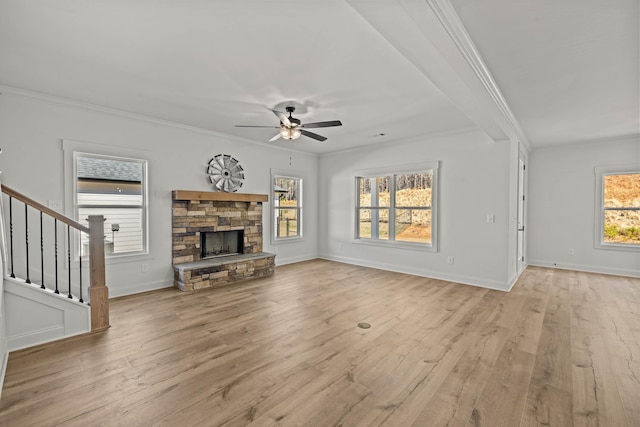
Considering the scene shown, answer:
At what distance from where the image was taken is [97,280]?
304 centimetres

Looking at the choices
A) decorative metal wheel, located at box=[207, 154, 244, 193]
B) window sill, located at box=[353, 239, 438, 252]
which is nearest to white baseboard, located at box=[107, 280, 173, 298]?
decorative metal wheel, located at box=[207, 154, 244, 193]

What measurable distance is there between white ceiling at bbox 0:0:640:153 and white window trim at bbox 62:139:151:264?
0.60 meters

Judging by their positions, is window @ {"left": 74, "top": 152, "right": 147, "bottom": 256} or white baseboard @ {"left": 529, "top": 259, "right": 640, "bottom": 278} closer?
window @ {"left": 74, "top": 152, "right": 147, "bottom": 256}

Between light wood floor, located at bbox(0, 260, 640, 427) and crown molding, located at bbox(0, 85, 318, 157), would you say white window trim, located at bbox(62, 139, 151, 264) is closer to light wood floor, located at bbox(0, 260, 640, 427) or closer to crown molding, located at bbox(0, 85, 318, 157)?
crown molding, located at bbox(0, 85, 318, 157)

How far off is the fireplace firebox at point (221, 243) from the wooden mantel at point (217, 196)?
0.64m

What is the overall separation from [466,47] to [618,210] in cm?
563

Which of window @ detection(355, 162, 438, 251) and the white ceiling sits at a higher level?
the white ceiling

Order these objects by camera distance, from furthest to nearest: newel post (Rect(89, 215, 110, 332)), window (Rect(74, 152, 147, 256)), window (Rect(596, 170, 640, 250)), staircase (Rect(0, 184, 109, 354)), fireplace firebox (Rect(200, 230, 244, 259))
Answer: window (Rect(596, 170, 640, 250)), fireplace firebox (Rect(200, 230, 244, 259)), window (Rect(74, 152, 147, 256)), newel post (Rect(89, 215, 110, 332)), staircase (Rect(0, 184, 109, 354))

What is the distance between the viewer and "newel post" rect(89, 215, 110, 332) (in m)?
3.00

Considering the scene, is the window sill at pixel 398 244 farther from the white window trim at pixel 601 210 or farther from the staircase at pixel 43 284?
the staircase at pixel 43 284

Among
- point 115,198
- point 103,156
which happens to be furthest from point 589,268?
point 103,156

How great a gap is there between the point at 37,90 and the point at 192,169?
204 cm

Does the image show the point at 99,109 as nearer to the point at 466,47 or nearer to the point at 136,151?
the point at 136,151

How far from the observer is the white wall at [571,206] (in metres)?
5.41
